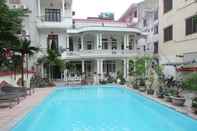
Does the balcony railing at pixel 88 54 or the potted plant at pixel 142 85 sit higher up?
the balcony railing at pixel 88 54

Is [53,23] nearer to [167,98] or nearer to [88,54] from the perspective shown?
[88,54]

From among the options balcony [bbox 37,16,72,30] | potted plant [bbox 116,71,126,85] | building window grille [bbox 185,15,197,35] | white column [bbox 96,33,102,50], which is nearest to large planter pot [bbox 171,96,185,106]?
building window grille [bbox 185,15,197,35]

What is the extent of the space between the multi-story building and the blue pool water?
616 inches

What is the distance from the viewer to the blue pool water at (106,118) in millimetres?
11492

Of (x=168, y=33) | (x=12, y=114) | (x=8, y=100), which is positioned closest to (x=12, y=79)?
(x=8, y=100)

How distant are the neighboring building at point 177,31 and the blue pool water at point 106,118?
6.77 m

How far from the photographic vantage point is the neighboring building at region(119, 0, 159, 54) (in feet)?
134

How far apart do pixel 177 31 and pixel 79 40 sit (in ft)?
51.5

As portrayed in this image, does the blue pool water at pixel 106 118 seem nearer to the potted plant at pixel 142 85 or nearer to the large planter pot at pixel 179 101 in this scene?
the large planter pot at pixel 179 101

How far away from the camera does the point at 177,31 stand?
24109mm

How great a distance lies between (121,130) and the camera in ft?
36.7

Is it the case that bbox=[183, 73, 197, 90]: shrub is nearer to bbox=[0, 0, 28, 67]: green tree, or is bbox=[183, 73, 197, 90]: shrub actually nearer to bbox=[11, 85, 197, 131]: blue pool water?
bbox=[11, 85, 197, 131]: blue pool water

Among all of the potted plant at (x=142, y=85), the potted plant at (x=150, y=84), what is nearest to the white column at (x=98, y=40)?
the potted plant at (x=142, y=85)

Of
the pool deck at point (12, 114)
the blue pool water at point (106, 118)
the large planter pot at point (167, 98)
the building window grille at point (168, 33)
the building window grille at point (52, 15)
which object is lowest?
the blue pool water at point (106, 118)
